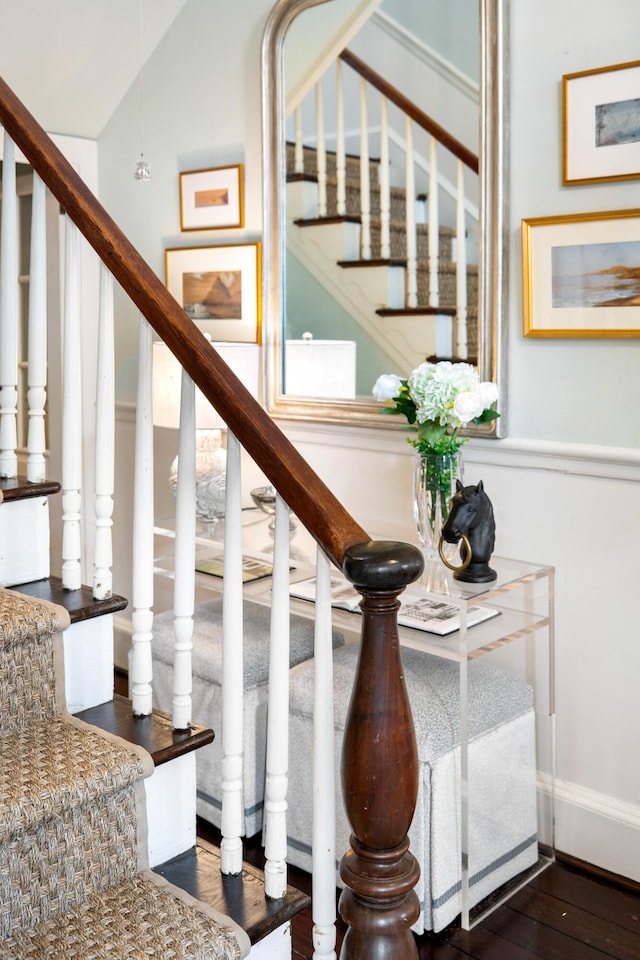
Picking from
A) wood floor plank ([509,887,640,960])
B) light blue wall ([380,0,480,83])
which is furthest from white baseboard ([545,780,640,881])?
light blue wall ([380,0,480,83])

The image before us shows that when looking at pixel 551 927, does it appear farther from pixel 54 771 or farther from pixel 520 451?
pixel 54 771

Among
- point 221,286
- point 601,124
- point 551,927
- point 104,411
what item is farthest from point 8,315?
point 551,927

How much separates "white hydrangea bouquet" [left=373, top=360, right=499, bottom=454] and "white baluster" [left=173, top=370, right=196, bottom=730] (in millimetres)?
962

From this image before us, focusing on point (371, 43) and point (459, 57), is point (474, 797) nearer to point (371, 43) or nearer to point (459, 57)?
point (459, 57)

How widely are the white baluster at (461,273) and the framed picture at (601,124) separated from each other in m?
0.31

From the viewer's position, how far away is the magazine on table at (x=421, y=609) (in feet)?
7.66

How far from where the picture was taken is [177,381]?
305 centimetres

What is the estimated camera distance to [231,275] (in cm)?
343

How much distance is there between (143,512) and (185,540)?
10 centimetres

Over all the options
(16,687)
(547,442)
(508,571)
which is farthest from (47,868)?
→ (547,442)

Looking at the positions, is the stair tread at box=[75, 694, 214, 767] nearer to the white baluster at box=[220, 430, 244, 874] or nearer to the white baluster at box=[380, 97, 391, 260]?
the white baluster at box=[220, 430, 244, 874]

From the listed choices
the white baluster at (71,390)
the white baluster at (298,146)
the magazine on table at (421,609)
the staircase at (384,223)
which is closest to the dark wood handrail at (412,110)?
the staircase at (384,223)

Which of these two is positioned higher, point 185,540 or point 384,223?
point 384,223

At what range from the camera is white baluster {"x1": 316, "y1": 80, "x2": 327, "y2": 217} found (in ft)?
10.1
